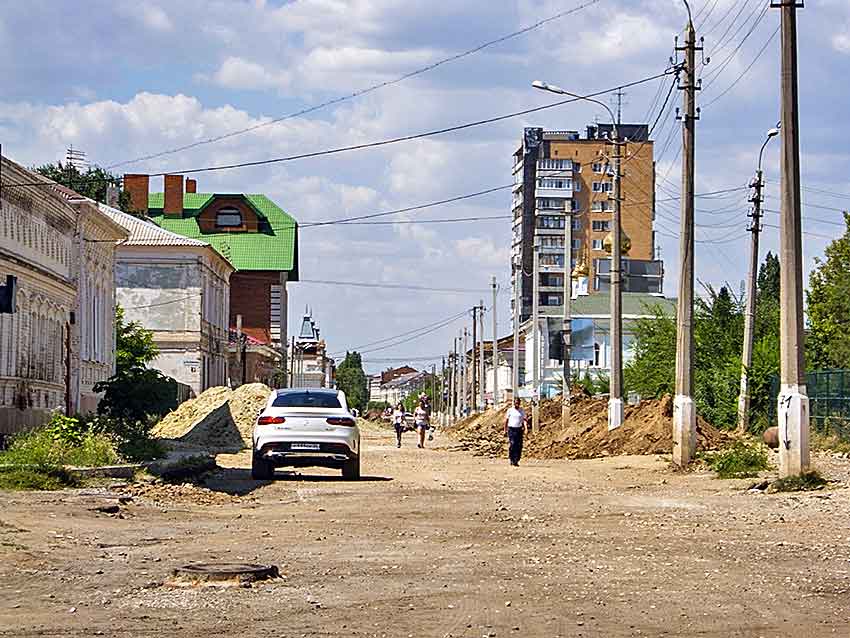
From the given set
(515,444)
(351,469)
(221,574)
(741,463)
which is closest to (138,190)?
(515,444)

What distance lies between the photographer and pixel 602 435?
4569 centimetres

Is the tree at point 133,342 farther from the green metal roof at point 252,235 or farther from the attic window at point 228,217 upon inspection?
the attic window at point 228,217

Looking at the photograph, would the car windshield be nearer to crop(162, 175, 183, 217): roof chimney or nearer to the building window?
crop(162, 175, 183, 217): roof chimney

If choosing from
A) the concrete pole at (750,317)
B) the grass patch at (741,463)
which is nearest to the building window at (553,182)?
the concrete pole at (750,317)

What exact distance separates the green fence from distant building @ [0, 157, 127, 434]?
19876 mm

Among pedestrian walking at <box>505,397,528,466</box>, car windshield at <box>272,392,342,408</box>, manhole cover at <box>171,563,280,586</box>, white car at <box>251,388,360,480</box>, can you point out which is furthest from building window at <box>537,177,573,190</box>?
manhole cover at <box>171,563,280,586</box>

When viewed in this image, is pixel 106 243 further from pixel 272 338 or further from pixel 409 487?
pixel 272 338

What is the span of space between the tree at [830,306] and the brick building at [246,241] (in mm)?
41647

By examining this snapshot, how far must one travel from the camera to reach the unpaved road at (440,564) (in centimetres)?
982

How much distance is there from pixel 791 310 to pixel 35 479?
11.5 metres

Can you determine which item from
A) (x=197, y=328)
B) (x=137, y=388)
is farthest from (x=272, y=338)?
(x=137, y=388)

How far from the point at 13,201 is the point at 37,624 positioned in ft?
97.2

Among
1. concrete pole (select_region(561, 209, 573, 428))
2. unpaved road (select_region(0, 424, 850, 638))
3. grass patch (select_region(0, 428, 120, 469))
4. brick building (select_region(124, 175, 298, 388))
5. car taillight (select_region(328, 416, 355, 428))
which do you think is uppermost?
brick building (select_region(124, 175, 298, 388))

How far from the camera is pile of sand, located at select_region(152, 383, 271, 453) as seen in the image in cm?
5838
